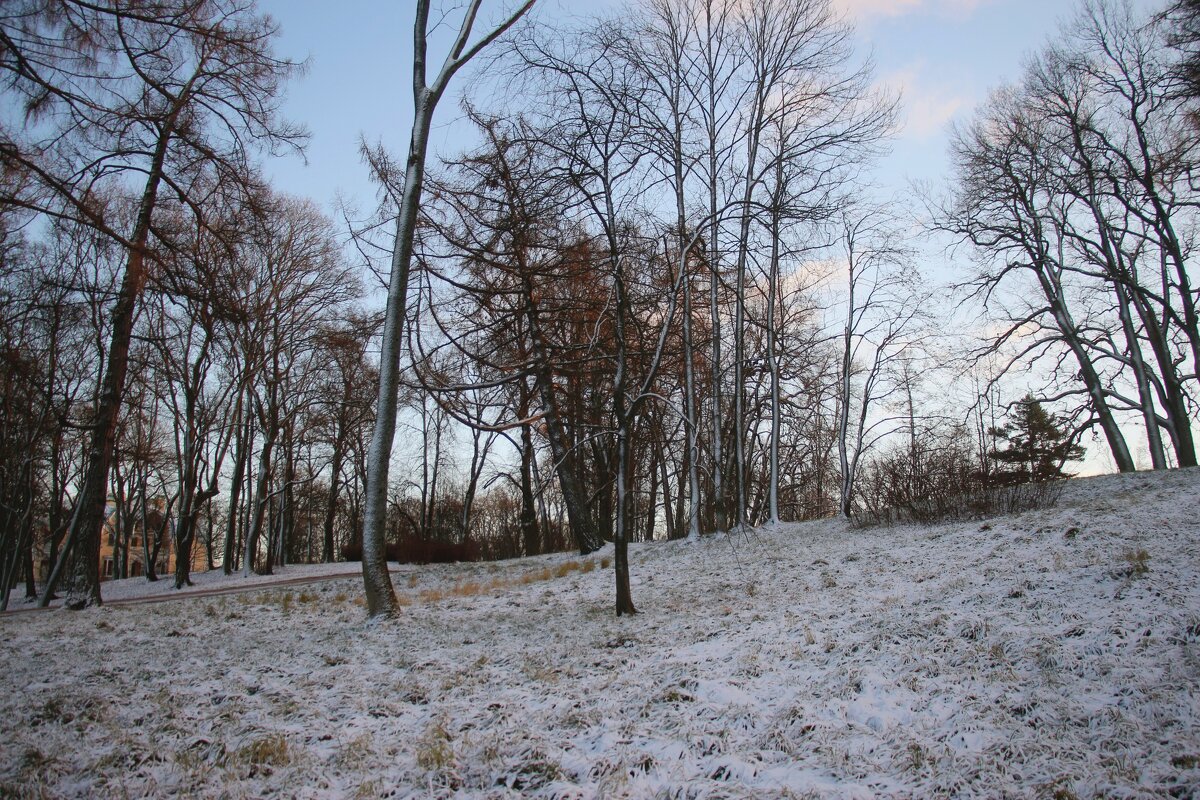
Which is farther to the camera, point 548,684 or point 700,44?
point 700,44

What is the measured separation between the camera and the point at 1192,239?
16875mm

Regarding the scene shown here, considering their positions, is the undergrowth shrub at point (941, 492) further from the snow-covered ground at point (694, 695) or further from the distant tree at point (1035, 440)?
the distant tree at point (1035, 440)

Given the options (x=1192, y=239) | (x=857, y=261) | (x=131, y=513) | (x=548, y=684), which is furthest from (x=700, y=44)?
(x=131, y=513)

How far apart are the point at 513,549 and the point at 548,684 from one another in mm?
22254

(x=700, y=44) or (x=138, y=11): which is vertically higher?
(x=700, y=44)

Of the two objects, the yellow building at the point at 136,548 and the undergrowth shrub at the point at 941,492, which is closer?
the undergrowth shrub at the point at 941,492

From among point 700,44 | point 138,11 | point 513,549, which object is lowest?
point 513,549

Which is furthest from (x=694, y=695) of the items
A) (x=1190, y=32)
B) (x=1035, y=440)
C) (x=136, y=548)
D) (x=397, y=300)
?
(x=136, y=548)

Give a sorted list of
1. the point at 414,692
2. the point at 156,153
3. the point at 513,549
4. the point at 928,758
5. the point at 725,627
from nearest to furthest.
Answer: the point at 928,758
the point at 414,692
the point at 725,627
the point at 156,153
the point at 513,549

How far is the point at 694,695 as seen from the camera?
13.0 ft

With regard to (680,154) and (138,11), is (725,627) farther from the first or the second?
(138,11)

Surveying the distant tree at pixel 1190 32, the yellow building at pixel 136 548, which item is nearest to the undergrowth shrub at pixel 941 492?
the distant tree at pixel 1190 32

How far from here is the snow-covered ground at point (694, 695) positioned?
2941 mm

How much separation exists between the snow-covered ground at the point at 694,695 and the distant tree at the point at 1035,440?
1394cm
